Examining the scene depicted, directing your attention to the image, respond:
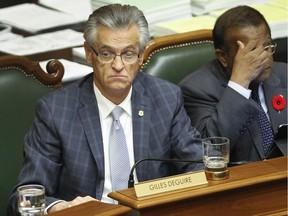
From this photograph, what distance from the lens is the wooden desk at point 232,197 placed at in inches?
88.6

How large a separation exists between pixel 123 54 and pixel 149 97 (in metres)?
0.21

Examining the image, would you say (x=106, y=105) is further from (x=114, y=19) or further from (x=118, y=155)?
(x=114, y=19)

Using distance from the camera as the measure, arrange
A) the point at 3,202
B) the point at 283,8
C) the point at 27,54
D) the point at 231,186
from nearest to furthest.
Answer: the point at 231,186 → the point at 3,202 → the point at 27,54 → the point at 283,8

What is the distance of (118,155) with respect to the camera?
2818mm

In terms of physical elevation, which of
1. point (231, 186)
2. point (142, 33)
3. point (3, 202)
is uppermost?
point (142, 33)

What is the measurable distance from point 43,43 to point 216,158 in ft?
5.51

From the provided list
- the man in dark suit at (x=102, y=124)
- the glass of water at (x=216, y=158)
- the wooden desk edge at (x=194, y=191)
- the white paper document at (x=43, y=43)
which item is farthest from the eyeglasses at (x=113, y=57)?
the white paper document at (x=43, y=43)

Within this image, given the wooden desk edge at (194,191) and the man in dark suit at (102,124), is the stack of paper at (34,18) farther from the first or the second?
the wooden desk edge at (194,191)

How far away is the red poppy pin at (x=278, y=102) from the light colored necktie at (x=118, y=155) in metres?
0.76

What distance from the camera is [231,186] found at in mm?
2340

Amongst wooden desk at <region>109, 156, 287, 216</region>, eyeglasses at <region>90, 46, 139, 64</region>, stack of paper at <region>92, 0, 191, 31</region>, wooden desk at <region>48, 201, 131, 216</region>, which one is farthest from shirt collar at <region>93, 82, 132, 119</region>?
stack of paper at <region>92, 0, 191, 31</region>

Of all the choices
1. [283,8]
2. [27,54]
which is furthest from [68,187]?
[283,8]

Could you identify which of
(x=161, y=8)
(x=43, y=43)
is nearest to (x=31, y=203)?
(x=43, y=43)

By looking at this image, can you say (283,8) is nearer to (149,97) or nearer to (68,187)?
(149,97)
